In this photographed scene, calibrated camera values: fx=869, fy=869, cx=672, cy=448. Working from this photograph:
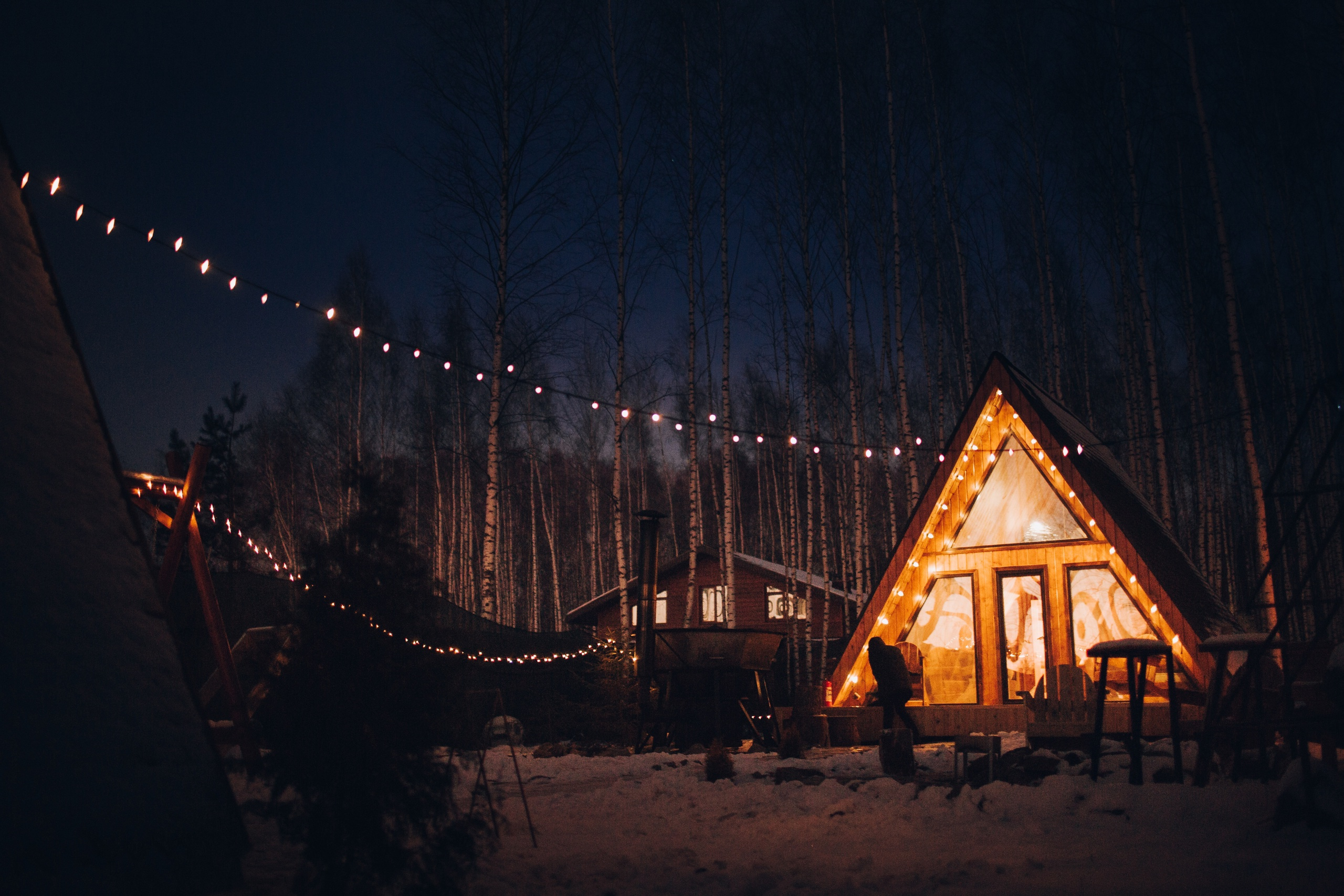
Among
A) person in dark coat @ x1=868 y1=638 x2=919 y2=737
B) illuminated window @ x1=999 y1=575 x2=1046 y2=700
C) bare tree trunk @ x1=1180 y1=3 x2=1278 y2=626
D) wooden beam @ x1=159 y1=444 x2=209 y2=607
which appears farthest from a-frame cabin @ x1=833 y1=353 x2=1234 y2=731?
wooden beam @ x1=159 y1=444 x2=209 y2=607

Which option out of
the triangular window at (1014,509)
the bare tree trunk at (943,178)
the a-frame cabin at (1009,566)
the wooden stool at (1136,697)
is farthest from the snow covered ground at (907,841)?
the bare tree trunk at (943,178)

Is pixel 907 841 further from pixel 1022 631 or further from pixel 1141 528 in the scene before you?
pixel 1141 528

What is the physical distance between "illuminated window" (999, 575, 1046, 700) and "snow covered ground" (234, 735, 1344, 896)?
16.1ft

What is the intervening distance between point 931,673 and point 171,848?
11.1m

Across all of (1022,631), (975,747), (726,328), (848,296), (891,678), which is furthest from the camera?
(848,296)

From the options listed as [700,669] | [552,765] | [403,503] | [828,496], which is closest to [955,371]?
[828,496]

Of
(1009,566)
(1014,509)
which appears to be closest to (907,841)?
(1009,566)

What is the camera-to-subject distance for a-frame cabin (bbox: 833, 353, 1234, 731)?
1136 centimetres

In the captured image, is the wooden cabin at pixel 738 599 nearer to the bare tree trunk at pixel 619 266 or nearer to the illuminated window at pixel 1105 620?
the bare tree trunk at pixel 619 266

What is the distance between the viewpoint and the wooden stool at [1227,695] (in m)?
5.49

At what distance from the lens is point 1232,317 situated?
40.3 ft

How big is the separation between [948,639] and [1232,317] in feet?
19.9

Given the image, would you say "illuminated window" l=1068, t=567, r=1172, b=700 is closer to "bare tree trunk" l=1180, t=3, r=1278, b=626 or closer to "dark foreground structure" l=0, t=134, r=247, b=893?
"bare tree trunk" l=1180, t=3, r=1278, b=626

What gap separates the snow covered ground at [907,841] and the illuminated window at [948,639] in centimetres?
483
